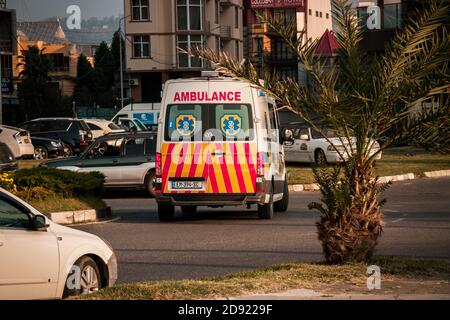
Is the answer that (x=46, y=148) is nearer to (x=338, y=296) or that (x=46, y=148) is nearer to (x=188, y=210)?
(x=188, y=210)

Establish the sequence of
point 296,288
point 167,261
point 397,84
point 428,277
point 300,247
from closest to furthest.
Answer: point 296,288 → point 428,277 → point 397,84 → point 167,261 → point 300,247

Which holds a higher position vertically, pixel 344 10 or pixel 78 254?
pixel 344 10

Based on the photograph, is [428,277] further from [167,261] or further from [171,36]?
[171,36]

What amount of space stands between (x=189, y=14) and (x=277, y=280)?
249ft

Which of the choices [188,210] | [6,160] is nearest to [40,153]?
[6,160]

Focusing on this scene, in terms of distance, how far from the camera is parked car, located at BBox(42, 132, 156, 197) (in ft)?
81.8

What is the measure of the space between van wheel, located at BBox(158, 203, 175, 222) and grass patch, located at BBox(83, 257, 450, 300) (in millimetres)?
8556

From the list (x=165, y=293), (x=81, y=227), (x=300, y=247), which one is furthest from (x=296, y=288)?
(x=81, y=227)

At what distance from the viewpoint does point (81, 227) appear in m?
18.5

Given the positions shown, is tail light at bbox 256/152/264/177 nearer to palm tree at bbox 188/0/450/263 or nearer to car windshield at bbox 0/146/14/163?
palm tree at bbox 188/0/450/263

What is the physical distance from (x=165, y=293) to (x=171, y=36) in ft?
250

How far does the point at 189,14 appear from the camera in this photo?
84.6 metres

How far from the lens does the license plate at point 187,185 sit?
61.3ft

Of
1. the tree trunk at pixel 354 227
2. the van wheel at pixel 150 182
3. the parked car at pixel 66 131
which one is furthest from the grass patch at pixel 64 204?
the parked car at pixel 66 131
